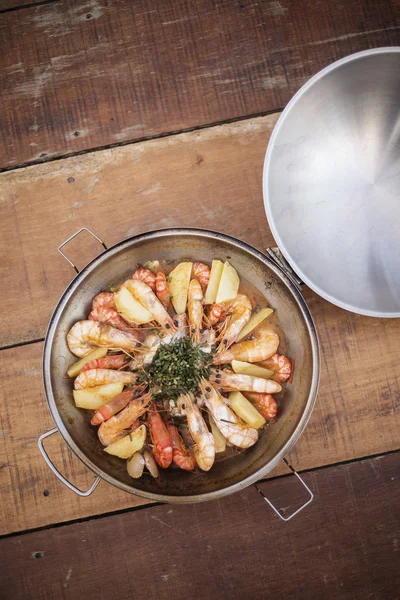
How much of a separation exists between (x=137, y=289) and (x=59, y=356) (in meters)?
0.35

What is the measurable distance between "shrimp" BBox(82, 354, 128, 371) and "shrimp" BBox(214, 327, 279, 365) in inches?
13.4

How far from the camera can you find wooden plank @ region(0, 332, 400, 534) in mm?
1984

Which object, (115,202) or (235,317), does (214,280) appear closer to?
(235,317)

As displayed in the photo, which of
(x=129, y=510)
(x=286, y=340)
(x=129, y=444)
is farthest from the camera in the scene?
(x=129, y=510)

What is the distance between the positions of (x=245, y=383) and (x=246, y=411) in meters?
0.10

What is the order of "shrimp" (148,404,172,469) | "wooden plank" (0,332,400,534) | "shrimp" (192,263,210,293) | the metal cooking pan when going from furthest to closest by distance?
"wooden plank" (0,332,400,534) < "shrimp" (192,263,210,293) < "shrimp" (148,404,172,469) < the metal cooking pan

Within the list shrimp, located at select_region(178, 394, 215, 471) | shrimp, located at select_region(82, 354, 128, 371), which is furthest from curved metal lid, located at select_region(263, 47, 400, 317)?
shrimp, located at select_region(82, 354, 128, 371)

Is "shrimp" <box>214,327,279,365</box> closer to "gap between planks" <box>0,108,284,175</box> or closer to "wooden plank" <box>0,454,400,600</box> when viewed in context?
"wooden plank" <box>0,454,400,600</box>

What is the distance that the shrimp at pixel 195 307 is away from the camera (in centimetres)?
183

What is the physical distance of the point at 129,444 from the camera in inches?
69.7

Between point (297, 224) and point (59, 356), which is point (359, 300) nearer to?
point (297, 224)

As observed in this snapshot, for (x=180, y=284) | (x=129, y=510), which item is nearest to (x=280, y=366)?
(x=180, y=284)

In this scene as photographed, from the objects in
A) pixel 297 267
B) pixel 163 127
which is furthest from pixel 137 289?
pixel 163 127

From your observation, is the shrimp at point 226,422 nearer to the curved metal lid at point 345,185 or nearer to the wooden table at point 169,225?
the wooden table at point 169,225
